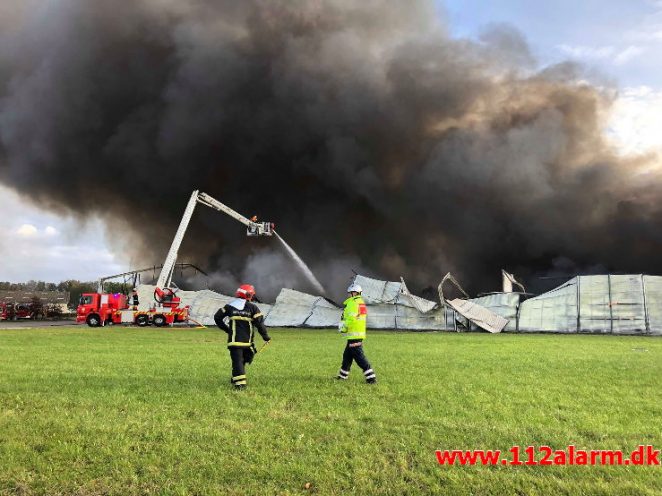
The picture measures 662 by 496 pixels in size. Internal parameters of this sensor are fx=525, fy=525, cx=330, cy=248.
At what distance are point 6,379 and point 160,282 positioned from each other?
2697cm

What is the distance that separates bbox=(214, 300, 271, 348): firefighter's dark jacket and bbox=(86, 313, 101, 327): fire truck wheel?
26655mm

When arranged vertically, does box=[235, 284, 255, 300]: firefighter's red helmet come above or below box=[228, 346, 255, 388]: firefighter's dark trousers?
above

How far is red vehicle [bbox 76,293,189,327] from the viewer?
32.1 m

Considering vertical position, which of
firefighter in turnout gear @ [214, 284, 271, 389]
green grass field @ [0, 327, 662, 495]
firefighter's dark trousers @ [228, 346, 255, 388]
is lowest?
green grass field @ [0, 327, 662, 495]

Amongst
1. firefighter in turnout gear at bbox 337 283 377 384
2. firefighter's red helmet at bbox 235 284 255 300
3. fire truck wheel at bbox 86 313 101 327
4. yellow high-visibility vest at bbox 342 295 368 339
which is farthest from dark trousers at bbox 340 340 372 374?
fire truck wheel at bbox 86 313 101 327

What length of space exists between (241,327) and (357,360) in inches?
78.0

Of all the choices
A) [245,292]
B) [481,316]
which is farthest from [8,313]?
[245,292]

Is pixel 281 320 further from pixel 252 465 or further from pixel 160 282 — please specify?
pixel 252 465

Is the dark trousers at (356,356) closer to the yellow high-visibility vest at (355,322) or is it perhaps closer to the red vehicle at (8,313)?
the yellow high-visibility vest at (355,322)

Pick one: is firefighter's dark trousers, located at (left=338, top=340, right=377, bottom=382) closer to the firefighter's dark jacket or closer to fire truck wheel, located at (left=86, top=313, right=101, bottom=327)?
the firefighter's dark jacket

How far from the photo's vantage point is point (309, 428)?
5.54 metres

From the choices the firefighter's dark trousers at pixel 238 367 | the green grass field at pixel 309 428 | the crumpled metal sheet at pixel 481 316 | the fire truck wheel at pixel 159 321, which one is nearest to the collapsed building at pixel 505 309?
the crumpled metal sheet at pixel 481 316

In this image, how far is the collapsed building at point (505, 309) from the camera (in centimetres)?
2738

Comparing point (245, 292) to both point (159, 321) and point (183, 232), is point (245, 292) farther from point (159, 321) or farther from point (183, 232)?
point (183, 232)
